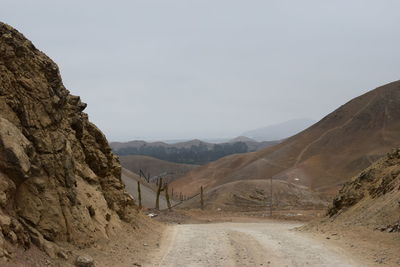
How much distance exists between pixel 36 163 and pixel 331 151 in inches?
4028

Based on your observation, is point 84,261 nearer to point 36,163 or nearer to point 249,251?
point 36,163

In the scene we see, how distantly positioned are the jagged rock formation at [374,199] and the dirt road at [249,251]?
7.77ft

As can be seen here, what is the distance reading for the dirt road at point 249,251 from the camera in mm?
12844

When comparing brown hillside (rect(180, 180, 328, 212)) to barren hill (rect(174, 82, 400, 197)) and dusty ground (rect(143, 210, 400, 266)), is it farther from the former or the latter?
dusty ground (rect(143, 210, 400, 266))

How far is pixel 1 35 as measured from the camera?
1238 cm

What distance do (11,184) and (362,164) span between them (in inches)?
3508

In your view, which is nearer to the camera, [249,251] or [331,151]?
[249,251]

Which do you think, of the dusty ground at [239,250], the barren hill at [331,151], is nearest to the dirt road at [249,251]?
the dusty ground at [239,250]

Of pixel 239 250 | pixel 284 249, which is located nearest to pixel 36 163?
pixel 239 250

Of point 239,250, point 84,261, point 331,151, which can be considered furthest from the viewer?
point 331,151

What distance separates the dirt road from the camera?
12844 mm

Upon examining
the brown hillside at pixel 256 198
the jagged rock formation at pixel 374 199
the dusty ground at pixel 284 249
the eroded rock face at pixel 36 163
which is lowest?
the brown hillside at pixel 256 198

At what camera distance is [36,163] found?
1155 cm

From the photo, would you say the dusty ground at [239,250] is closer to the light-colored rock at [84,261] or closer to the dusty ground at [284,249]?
the dusty ground at [284,249]
